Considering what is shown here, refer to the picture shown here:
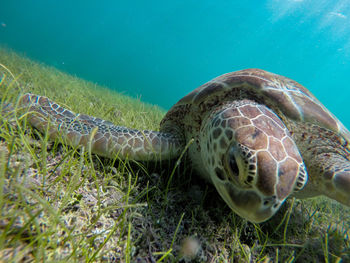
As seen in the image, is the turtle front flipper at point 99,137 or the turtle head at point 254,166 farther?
the turtle front flipper at point 99,137

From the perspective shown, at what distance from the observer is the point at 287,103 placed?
1.54 m

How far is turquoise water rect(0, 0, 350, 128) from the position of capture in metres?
47.7

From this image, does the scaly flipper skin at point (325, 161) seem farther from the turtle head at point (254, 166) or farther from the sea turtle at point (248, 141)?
the turtle head at point (254, 166)

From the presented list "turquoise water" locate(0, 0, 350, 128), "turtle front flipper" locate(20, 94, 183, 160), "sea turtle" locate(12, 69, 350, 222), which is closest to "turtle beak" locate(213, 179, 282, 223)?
"sea turtle" locate(12, 69, 350, 222)

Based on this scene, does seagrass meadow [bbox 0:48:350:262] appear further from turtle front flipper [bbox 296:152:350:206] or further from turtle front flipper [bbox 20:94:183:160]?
turtle front flipper [bbox 296:152:350:206]

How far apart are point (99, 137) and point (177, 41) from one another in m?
84.7

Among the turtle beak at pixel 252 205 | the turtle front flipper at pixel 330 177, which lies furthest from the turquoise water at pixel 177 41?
the turtle beak at pixel 252 205

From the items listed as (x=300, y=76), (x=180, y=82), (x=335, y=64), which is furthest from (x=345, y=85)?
(x=180, y=82)

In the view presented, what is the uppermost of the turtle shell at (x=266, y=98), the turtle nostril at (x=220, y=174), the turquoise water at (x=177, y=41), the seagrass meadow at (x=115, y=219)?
the turquoise water at (x=177, y=41)

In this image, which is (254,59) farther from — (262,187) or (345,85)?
(262,187)

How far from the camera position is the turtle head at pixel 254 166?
905mm

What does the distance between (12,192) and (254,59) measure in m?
88.8

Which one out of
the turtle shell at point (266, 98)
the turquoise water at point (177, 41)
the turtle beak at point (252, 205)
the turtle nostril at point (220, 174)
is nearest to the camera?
the turtle beak at point (252, 205)

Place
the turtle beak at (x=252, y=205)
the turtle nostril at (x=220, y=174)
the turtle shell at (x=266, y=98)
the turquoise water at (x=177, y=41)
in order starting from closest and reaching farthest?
1. the turtle beak at (x=252, y=205)
2. the turtle nostril at (x=220, y=174)
3. the turtle shell at (x=266, y=98)
4. the turquoise water at (x=177, y=41)
